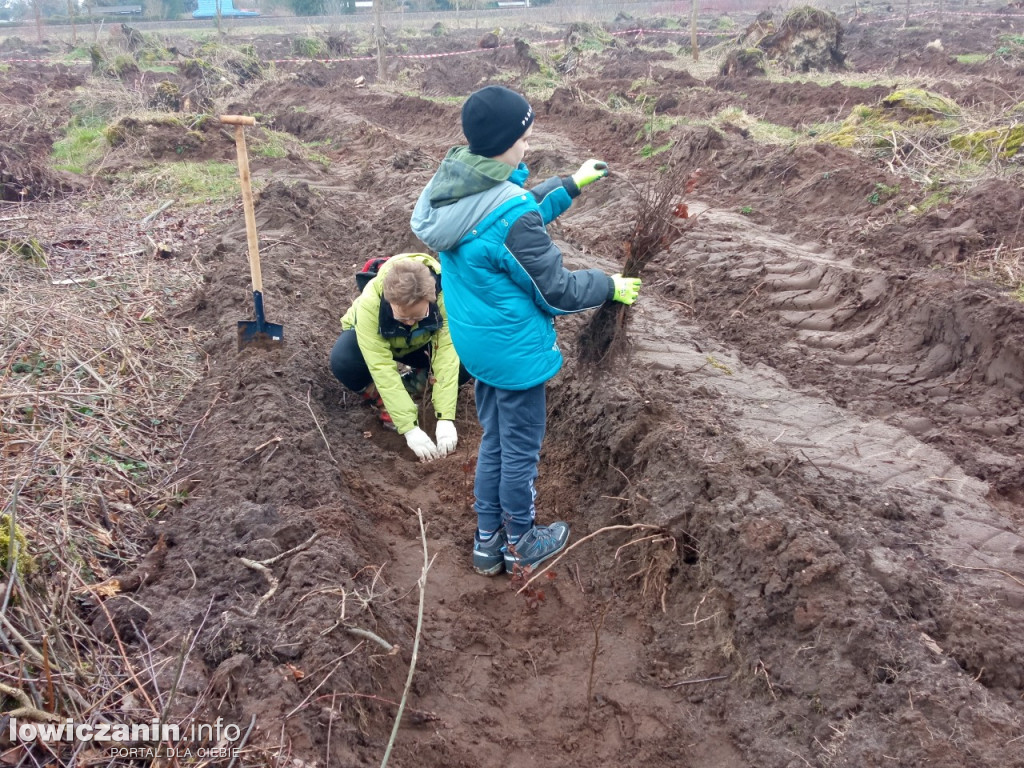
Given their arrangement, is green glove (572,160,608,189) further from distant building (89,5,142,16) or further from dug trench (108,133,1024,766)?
distant building (89,5,142,16)

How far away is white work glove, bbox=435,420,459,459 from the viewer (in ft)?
14.6

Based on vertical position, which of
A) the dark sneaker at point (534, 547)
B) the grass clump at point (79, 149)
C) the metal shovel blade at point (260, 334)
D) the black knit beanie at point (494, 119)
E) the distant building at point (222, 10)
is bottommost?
the distant building at point (222, 10)

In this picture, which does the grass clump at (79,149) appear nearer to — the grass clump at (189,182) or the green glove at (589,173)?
the grass clump at (189,182)

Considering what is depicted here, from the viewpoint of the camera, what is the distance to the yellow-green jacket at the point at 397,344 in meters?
4.30

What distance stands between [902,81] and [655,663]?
13.1m

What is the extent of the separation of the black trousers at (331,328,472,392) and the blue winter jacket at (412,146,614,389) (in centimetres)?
160

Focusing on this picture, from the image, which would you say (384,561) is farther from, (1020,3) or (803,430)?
(1020,3)

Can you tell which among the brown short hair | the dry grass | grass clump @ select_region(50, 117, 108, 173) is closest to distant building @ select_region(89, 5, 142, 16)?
grass clump @ select_region(50, 117, 108, 173)

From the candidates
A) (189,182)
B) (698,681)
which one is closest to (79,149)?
(189,182)

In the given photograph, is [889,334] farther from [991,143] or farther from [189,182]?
[189,182]

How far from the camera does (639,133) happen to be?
11578 millimetres

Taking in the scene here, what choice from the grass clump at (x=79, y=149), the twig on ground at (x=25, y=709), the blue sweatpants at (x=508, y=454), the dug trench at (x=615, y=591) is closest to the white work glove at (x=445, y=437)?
the dug trench at (x=615, y=591)

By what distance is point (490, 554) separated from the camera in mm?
3705

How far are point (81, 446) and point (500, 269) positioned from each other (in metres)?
2.43
